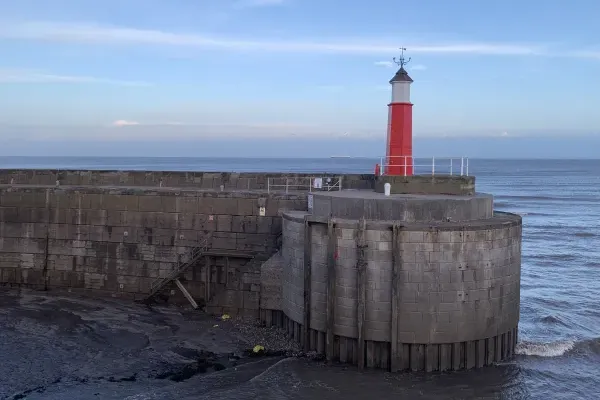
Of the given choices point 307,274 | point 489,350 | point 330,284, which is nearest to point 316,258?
point 307,274

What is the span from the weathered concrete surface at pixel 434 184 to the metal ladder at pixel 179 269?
7.31 metres

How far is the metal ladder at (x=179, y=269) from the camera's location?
1998 cm

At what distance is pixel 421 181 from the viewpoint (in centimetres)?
1658

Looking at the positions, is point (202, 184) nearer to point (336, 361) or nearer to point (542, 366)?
point (336, 361)

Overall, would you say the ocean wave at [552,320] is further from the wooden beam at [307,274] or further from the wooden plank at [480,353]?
the wooden beam at [307,274]

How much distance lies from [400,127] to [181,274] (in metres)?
9.03

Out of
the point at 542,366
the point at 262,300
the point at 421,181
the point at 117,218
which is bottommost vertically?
the point at 542,366

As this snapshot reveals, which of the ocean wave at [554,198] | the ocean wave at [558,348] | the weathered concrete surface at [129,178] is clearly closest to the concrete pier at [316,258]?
the ocean wave at [558,348]

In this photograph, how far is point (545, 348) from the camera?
1712 centimetres

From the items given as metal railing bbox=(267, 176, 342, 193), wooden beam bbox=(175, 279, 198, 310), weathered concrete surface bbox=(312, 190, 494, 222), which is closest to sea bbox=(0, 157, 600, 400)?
weathered concrete surface bbox=(312, 190, 494, 222)

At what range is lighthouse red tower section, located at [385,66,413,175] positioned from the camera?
17953 millimetres

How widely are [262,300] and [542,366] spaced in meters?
8.13

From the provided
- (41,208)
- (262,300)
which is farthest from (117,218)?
(262,300)

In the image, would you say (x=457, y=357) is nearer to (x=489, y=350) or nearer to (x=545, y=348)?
(x=489, y=350)
